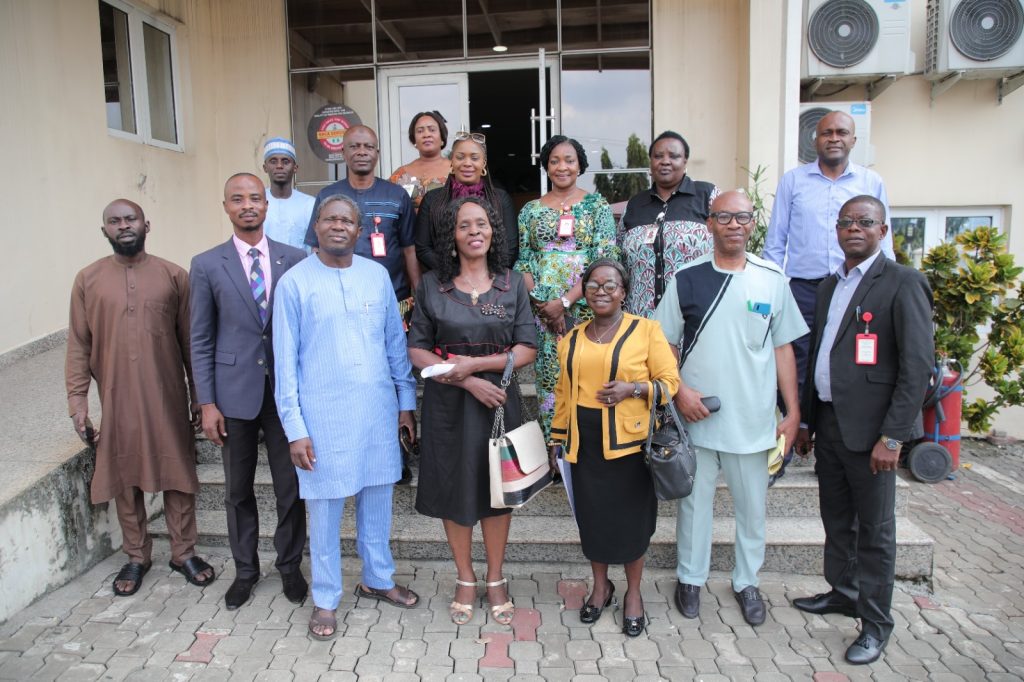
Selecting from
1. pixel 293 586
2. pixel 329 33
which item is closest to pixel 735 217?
pixel 293 586

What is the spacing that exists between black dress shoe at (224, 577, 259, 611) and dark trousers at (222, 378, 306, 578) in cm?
3

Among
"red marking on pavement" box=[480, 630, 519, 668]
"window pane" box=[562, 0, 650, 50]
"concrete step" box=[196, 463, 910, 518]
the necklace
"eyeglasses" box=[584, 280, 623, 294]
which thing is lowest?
"red marking on pavement" box=[480, 630, 519, 668]

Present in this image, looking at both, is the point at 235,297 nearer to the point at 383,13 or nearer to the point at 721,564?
the point at 721,564

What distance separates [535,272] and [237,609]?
7.76 feet

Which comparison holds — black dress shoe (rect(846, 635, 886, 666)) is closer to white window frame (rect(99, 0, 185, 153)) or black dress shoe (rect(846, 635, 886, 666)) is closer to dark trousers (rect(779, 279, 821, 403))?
dark trousers (rect(779, 279, 821, 403))

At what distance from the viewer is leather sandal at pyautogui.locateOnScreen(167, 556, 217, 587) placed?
3.84m

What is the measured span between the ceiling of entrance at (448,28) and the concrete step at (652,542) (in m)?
5.39

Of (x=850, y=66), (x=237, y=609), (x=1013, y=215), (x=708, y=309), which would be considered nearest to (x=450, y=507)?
(x=237, y=609)

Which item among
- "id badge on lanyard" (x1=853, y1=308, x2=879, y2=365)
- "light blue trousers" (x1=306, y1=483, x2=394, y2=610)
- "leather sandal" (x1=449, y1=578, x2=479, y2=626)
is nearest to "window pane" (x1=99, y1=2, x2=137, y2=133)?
"light blue trousers" (x1=306, y1=483, x2=394, y2=610)

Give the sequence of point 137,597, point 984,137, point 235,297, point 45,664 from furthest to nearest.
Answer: point 984,137, point 137,597, point 235,297, point 45,664

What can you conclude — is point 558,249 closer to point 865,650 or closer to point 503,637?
point 503,637

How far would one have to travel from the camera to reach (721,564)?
13.0ft

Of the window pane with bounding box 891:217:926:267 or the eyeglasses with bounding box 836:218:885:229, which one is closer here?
the eyeglasses with bounding box 836:218:885:229

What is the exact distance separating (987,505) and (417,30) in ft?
23.1
